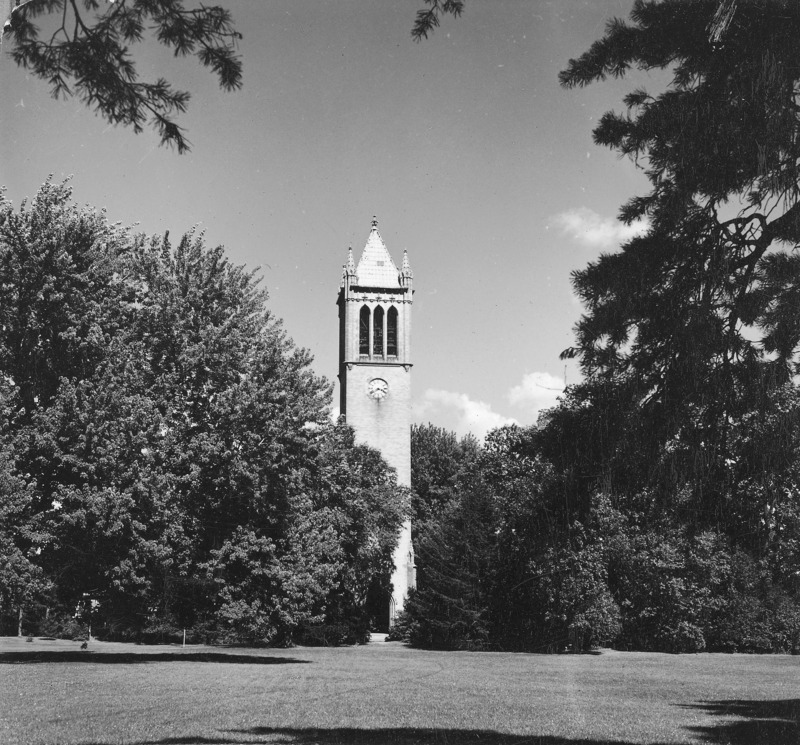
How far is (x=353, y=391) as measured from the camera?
5306 cm

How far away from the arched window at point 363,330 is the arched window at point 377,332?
40 cm

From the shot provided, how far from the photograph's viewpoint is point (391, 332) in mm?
54906

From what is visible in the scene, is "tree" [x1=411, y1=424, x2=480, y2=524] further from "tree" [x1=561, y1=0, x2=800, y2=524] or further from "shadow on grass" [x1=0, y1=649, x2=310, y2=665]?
"tree" [x1=561, y1=0, x2=800, y2=524]

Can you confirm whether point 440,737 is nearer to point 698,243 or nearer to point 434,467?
point 698,243

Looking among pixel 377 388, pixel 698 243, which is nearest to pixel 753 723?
pixel 698 243

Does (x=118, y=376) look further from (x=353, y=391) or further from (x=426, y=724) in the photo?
(x=353, y=391)

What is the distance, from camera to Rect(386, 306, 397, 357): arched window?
178 feet

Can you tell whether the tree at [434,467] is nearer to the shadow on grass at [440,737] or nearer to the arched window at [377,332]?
the arched window at [377,332]

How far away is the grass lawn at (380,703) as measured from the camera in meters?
11.5

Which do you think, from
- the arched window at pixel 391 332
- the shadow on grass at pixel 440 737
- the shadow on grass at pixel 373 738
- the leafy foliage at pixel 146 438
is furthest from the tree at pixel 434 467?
the shadow on grass at pixel 373 738

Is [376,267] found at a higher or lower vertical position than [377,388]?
higher

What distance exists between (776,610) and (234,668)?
1838 centimetres

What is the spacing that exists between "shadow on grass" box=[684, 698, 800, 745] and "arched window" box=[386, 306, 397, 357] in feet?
128

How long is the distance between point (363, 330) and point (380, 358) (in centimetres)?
227
